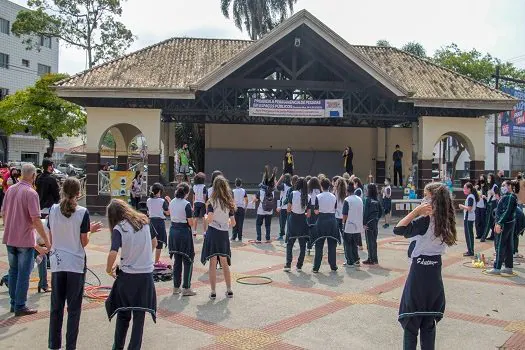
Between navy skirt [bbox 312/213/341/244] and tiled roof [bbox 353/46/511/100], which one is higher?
tiled roof [bbox 353/46/511/100]

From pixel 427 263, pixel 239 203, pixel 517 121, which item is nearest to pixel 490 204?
pixel 239 203

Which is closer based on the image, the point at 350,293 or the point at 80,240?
the point at 80,240

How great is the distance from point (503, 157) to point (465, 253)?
4336 cm

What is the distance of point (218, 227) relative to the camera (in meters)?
7.85

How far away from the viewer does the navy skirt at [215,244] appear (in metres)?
7.82

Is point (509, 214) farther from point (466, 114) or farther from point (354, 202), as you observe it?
point (466, 114)

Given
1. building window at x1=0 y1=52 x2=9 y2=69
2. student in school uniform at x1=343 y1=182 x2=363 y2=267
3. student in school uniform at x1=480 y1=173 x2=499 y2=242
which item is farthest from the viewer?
building window at x1=0 y1=52 x2=9 y2=69

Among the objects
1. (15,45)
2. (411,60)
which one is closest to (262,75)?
(411,60)

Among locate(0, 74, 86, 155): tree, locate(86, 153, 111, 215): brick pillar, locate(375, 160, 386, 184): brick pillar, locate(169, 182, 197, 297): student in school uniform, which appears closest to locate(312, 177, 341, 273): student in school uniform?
locate(169, 182, 197, 297): student in school uniform

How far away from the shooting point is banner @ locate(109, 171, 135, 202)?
1992cm

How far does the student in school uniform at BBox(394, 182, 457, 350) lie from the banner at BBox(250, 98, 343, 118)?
15962mm

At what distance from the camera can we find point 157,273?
29.5 ft

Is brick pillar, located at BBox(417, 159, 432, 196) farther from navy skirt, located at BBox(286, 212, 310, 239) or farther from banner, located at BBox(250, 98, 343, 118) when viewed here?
navy skirt, located at BBox(286, 212, 310, 239)

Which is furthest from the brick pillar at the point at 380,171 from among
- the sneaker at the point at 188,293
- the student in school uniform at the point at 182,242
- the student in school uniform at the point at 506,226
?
the sneaker at the point at 188,293
